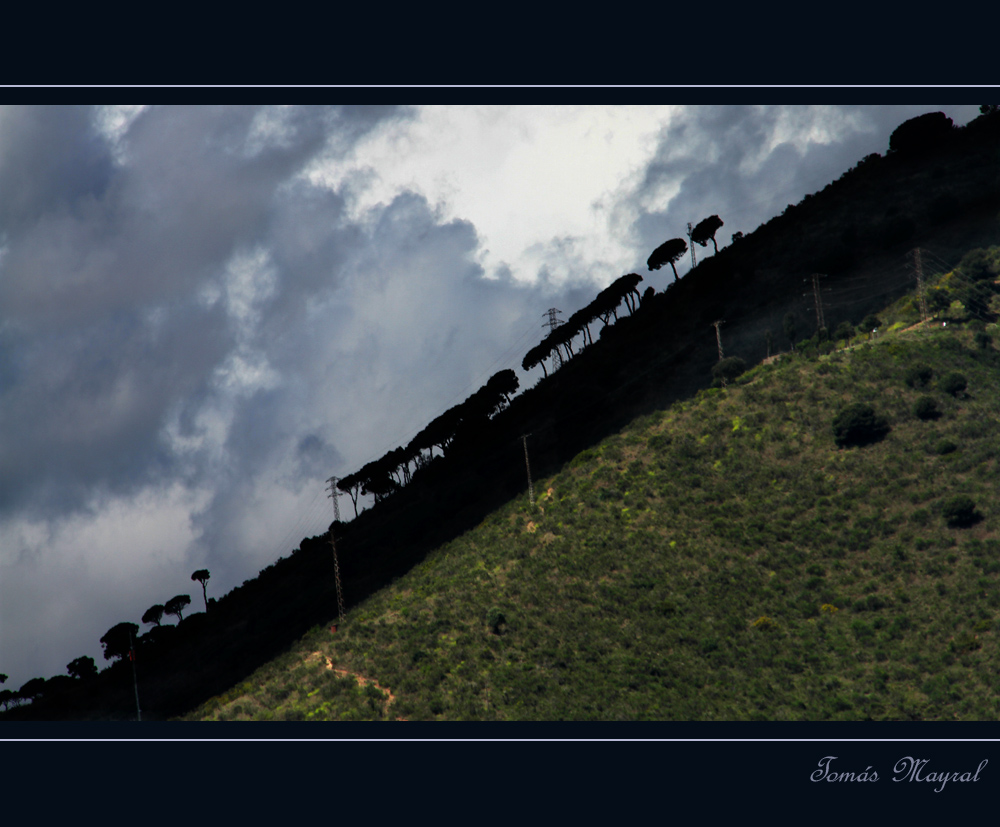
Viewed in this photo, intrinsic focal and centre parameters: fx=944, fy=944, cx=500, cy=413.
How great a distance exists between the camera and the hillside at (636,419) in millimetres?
74875

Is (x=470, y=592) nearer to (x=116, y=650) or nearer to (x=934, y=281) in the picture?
(x=934, y=281)

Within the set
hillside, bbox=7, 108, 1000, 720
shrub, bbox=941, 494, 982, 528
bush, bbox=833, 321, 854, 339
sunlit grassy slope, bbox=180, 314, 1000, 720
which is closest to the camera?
sunlit grassy slope, bbox=180, 314, 1000, 720

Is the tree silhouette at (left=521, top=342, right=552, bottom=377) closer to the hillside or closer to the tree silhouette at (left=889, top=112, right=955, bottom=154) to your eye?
the hillside

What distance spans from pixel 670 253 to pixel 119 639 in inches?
3469

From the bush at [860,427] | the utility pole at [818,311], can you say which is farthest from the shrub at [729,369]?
the bush at [860,427]

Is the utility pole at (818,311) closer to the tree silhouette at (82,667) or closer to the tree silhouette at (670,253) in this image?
the tree silhouette at (670,253)

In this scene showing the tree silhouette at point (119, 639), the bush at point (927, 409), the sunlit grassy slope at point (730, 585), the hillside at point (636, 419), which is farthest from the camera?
the tree silhouette at point (119, 639)

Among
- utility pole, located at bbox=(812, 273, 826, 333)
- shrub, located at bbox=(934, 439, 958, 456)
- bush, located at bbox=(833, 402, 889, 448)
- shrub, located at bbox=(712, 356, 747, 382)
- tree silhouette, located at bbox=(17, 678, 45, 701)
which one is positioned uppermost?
utility pole, located at bbox=(812, 273, 826, 333)

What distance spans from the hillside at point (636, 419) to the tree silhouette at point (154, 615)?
365 inches

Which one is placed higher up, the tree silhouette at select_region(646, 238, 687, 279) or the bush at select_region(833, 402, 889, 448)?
the tree silhouette at select_region(646, 238, 687, 279)

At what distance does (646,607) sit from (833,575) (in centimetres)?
1209

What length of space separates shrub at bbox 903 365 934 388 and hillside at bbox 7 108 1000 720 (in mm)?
1678

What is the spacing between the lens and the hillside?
74875 millimetres

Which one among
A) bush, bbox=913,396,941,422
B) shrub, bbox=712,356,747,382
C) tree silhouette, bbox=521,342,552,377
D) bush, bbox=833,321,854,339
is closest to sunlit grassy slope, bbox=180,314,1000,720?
bush, bbox=913,396,941,422
